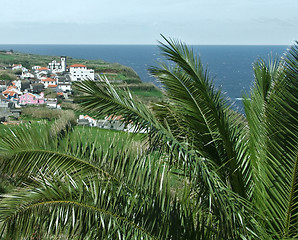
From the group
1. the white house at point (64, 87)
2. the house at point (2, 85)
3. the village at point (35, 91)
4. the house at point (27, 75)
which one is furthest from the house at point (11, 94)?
the house at point (27, 75)

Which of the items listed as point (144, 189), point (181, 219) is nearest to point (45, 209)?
point (144, 189)

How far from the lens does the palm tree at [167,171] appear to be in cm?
308

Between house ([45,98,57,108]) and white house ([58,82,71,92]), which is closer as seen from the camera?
house ([45,98,57,108])

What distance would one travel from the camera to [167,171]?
3477 millimetres

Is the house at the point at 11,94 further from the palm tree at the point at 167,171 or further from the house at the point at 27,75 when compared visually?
the palm tree at the point at 167,171

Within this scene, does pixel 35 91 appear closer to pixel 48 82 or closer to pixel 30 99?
pixel 48 82

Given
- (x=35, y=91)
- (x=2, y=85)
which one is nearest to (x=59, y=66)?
(x=35, y=91)

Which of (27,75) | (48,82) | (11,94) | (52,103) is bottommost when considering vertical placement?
(52,103)

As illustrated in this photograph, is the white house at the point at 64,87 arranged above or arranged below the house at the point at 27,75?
below

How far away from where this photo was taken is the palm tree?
10.1 ft

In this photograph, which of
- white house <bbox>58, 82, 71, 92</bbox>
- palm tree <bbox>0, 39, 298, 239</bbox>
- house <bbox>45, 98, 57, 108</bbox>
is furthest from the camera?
white house <bbox>58, 82, 71, 92</bbox>

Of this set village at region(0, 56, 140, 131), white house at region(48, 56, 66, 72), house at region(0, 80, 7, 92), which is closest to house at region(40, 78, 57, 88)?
village at region(0, 56, 140, 131)

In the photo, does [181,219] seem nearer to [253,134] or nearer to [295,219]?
[295,219]

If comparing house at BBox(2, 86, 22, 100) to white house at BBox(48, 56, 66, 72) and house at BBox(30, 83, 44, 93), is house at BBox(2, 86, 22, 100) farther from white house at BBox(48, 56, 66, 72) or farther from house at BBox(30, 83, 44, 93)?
white house at BBox(48, 56, 66, 72)
